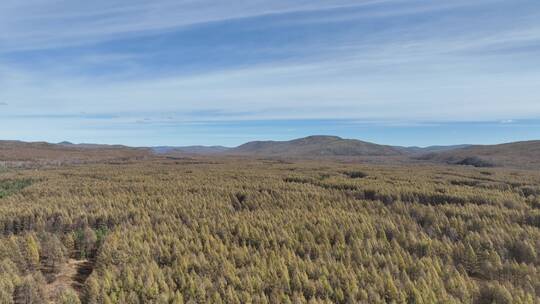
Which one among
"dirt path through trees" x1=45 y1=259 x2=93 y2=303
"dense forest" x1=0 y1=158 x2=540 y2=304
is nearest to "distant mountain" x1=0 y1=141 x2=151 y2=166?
"dense forest" x1=0 y1=158 x2=540 y2=304

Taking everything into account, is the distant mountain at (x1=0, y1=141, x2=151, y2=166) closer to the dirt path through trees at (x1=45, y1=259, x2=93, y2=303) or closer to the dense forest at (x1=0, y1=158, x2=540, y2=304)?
the dense forest at (x1=0, y1=158, x2=540, y2=304)

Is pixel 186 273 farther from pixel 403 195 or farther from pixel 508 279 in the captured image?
pixel 403 195

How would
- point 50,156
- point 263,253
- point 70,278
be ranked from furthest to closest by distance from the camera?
point 50,156
point 263,253
point 70,278

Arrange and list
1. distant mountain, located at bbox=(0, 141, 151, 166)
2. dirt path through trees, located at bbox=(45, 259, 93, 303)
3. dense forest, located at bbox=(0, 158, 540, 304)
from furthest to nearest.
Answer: distant mountain, located at bbox=(0, 141, 151, 166) < dirt path through trees, located at bbox=(45, 259, 93, 303) < dense forest, located at bbox=(0, 158, 540, 304)

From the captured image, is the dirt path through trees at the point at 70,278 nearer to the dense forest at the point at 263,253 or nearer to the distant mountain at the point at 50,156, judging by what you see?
the dense forest at the point at 263,253

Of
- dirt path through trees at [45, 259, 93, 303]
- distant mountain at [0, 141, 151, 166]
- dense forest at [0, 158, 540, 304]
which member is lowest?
dirt path through trees at [45, 259, 93, 303]

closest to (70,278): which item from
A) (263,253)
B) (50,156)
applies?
(263,253)

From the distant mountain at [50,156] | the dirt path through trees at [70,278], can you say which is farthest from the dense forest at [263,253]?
the distant mountain at [50,156]

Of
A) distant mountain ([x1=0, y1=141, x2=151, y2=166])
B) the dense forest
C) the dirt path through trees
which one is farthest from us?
distant mountain ([x1=0, y1=141, x2=151, y2=166])

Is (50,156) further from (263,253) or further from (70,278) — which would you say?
(263,253)

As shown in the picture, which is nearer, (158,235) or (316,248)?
(316,248)

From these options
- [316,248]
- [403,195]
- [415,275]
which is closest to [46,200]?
[316,248]
